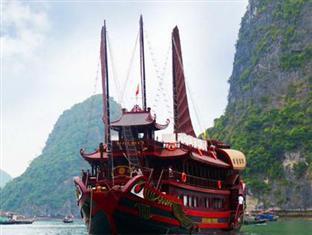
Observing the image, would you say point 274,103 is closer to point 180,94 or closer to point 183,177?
point 180,94

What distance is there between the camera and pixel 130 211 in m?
27.8

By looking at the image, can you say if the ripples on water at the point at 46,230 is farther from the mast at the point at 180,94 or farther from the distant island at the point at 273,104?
the distant island at the point at 273,104

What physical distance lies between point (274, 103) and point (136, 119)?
251ft

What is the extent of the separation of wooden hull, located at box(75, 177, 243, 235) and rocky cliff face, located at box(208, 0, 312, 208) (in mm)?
60292

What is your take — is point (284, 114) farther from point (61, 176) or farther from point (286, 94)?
point (61, 176)

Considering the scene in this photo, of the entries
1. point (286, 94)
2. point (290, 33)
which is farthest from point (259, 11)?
point (286, 94)

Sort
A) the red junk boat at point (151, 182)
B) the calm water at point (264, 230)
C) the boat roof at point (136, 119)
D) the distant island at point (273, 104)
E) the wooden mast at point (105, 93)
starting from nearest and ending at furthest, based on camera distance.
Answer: the red junk boat at point (151, 182) < the wooden mast at point (105, 93) < the boat roof at point (136, 119) < the calm water at point (264, 230) < the distant island at point (273, 104)

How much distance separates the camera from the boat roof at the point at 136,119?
106 feet

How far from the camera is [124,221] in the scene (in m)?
27.9

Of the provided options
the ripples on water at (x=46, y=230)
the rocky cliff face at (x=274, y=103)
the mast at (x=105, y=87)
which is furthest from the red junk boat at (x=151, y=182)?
the rocky cliff face at (x=274, y=103)

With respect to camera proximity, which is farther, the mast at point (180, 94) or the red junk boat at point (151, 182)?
the mast at point (180, 94)

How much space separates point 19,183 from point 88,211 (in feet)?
554

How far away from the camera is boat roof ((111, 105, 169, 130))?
106ft

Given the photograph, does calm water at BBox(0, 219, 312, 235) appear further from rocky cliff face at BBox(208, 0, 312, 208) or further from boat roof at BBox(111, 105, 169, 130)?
rocky cliff face at BBox(208, 0, 312, 208)
